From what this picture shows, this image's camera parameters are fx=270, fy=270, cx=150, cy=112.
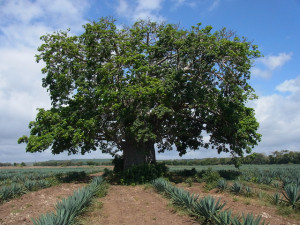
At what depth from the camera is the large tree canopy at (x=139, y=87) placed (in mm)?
15633

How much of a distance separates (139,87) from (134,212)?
767 centimetres

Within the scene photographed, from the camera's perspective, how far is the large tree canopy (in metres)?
15.6

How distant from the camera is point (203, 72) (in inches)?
665

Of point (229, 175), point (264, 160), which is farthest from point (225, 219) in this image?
point (264, 160)

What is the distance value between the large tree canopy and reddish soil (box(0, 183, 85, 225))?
381 centimetres

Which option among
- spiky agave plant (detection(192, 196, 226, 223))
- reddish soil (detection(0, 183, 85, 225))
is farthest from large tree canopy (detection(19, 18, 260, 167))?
spiky agave plant (detection(192, 196, 226, 223))

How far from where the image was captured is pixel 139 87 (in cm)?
1555

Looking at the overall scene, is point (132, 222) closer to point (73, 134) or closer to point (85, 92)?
point (73, 134)

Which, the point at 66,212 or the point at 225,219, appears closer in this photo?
the point at 225,219

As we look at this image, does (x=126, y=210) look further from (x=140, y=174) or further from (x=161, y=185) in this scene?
(x=140, y=174)

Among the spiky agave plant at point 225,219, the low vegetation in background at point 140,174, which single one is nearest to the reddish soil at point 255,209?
the spiky agave plant at point 225,219

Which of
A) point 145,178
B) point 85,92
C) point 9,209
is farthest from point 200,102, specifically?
point 9,209

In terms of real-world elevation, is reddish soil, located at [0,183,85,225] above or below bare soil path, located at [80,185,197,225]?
above

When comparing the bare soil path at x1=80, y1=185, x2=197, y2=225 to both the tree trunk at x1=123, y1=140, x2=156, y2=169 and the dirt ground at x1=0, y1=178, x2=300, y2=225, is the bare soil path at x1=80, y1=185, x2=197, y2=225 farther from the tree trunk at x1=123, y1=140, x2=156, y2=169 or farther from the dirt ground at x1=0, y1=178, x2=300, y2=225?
the tree trunk at x1=123, y1=140, x2=156, y2=169
